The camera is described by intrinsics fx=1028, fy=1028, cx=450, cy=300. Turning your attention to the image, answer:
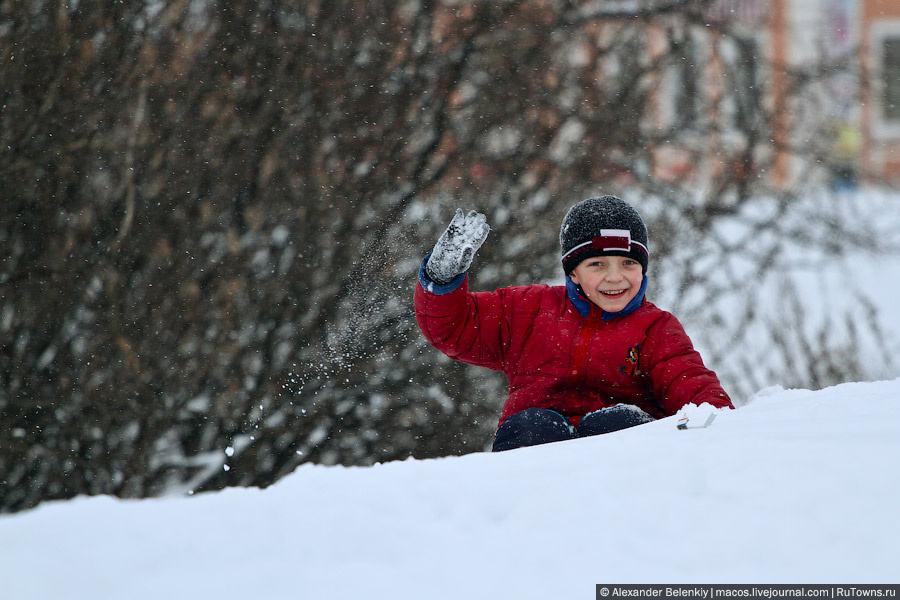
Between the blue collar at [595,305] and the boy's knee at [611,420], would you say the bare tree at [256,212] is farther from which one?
the boy's knee at [611,420]

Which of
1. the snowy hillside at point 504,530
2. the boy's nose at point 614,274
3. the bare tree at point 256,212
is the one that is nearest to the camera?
the snowy hillside at point 504,530

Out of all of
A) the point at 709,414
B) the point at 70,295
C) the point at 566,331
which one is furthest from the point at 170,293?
the point at 709,414

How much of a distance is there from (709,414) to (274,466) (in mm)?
2789

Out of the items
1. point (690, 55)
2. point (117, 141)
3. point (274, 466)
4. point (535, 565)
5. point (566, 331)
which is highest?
point (690, 55)

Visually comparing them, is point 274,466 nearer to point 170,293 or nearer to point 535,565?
point 170,293

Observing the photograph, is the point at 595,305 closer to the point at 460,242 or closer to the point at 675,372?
the point at 675,372

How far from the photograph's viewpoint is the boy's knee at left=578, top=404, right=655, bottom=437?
9.53ft

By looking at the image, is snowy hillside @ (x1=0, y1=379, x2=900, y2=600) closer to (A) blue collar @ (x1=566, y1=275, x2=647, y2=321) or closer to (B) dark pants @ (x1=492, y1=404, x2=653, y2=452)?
(B) dark pants @ (x1=492, y1=404, x2=653, y2=452)

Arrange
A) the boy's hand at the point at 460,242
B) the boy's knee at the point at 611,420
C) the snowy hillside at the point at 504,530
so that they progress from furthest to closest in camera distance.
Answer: the boy's hand at the point at 460,242, the boy's knee at the point at 611,420, the snowy hillside at the point at 504,530

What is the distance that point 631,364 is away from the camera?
3.20m

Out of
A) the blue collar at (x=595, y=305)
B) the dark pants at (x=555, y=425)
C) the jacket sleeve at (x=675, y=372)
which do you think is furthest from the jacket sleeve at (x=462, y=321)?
Answer: the jacket sleeve at (x=675, y=372)

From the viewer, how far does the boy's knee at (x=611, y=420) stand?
2906mm

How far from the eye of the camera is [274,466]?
15.7 ft

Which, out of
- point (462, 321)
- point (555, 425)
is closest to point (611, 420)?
point (555, 425)
